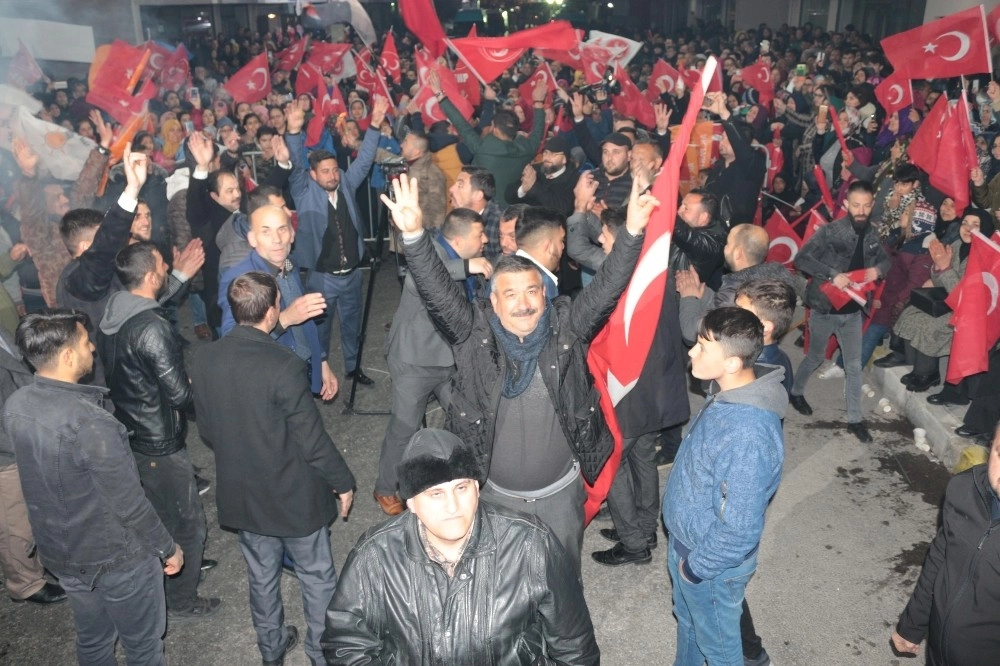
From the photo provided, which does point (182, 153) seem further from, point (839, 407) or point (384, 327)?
point (839, 407)

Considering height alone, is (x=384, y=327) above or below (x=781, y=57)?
below

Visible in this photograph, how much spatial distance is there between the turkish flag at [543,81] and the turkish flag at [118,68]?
A: 463cm

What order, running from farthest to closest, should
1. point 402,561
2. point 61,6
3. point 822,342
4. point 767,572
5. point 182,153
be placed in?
point 61,6 < point 182,153 < point 822,342 < point 767,572 < point 402,561

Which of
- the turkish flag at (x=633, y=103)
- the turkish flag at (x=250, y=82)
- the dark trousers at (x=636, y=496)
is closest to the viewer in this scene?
the dark trousers at (x=636, y=496)

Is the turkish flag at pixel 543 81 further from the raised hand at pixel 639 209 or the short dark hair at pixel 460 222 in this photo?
the raised hand at pixel 639 209

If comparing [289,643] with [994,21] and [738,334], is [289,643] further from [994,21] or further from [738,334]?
[994,21]

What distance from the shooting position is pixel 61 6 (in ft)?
Result: 63.7

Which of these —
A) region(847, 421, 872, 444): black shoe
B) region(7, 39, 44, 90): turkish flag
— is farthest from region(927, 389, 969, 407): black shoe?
region(7, 39, 44, 90): turkish flag

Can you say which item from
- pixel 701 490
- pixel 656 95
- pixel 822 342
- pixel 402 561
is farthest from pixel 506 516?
pixel 656 95

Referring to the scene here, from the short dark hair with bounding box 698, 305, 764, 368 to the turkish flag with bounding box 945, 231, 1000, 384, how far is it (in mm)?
3376

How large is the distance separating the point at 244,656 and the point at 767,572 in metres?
3.12

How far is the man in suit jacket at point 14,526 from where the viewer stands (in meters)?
4.29

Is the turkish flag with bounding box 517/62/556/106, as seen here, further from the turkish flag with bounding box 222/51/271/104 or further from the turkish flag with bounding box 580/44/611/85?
the turkish flag with bounding box 222/51/271/104

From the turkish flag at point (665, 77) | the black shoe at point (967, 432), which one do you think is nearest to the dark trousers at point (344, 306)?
the black shoe at point (967, 432)
